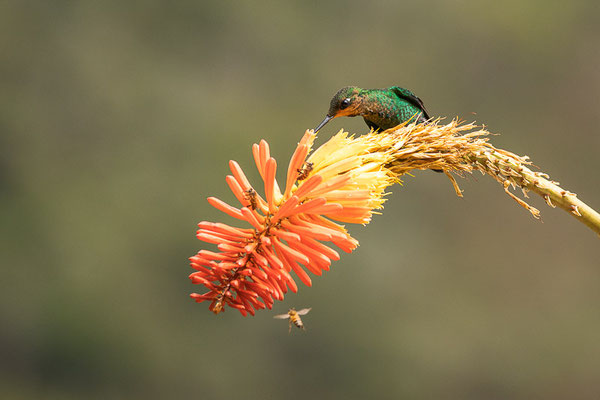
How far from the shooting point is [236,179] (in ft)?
1.51

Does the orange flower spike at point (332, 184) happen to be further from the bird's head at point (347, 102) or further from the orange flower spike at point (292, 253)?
the bird's head at point (347, 102)

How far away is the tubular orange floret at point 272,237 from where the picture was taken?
424 mm

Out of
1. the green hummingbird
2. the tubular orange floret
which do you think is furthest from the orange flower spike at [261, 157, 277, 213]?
the green hummingbird

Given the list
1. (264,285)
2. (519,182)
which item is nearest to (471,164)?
(519,182)

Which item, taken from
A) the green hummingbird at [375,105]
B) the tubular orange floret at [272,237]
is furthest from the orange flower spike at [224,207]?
the green hummingbird at [375,105]

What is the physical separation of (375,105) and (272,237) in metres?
0.33

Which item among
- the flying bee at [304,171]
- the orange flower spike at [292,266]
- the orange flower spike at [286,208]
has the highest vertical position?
the flying bee at [304,171]

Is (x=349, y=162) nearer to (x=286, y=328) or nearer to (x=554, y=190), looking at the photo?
(x=554, y=190)

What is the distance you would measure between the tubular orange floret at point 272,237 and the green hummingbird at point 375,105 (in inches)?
10.3

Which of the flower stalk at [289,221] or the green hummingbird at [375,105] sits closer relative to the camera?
the flower stalk at [289,221]

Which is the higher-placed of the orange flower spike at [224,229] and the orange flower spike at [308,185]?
the orange flower spike at [308,185]

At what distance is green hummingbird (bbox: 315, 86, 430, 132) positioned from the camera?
0.71 m

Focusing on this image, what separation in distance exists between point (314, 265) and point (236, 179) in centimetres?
10

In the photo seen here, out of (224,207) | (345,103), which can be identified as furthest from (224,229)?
(345,103)
